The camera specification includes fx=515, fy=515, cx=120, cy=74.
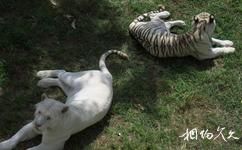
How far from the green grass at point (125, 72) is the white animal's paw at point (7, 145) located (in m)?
0.12

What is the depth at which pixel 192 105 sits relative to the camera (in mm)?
5777

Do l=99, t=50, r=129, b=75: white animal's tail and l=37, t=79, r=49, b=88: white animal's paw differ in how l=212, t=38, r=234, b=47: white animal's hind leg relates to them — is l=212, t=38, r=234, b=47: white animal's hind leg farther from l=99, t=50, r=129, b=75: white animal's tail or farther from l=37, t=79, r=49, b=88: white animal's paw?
l=37, t=79, r=49, b=88: white animal's paw

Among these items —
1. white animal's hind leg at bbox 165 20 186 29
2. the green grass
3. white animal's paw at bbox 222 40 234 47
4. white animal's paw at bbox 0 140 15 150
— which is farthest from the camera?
white animal's hind leg at bbox 165 20 186 29

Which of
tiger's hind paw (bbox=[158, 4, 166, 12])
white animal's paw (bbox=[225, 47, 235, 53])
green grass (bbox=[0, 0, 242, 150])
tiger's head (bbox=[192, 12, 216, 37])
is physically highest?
tiger's head (bbox=[192, 12, 216, 37])

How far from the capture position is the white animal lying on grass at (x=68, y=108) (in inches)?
181

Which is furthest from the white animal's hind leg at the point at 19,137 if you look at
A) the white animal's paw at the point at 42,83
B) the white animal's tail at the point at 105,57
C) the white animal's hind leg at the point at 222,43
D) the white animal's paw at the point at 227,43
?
the white animal's paw at the point at 227,43

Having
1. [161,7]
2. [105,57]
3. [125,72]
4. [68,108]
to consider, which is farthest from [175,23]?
[68,108]

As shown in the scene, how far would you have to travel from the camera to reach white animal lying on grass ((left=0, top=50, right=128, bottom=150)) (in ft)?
15.1

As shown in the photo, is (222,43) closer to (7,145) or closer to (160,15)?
(160,15)

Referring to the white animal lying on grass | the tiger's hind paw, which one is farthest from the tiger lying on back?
the white animal lying on grass

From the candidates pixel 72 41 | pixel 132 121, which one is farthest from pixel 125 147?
pixel 72 41

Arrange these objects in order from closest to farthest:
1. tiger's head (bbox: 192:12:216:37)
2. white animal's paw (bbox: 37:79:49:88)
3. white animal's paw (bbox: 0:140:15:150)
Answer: white animal's paw (bbox: 0:140:15:150) < white animal's paw (bbox: 37:79:49:88) < tiger's head (bbox: 192:12:216:37)

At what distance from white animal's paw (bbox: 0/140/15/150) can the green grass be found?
0.39ft

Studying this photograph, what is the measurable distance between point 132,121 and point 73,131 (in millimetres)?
780
